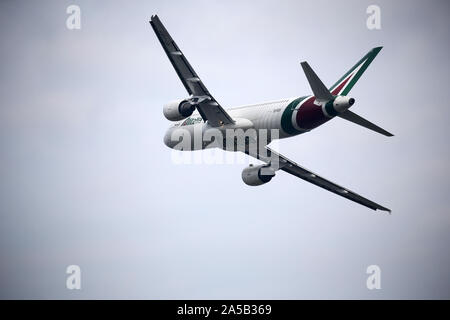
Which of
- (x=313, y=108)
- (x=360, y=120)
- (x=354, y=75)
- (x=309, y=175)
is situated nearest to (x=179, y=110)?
(x=313, y=108)

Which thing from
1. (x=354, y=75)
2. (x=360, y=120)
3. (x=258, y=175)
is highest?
(x=354, y=75)

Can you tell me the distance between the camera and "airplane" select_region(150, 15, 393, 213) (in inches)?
1890

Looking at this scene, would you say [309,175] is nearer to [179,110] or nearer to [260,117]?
[260,117]

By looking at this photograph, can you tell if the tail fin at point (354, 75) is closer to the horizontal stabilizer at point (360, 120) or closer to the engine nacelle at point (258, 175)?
the horizontal stabilizer at point (360, 120)

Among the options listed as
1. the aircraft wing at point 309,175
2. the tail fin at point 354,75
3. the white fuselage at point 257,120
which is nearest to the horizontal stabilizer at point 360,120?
the tail fin at point 354,75

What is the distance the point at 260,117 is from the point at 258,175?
6.45 metres

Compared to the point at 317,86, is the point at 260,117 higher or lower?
lower

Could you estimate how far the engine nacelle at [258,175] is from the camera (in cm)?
5591

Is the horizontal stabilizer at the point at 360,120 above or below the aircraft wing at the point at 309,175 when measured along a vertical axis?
above

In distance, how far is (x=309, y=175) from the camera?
58.0 meters

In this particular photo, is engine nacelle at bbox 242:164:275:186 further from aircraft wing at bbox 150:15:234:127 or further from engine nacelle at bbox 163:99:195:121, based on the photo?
engine nacelle at bbox 163:99:195:121

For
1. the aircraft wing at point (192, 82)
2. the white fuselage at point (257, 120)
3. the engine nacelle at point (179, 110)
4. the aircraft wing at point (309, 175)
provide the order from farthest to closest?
the aircraft wing at point (309, 175) < the engine nacelle at point (179, 110) < the white fuselage at point (257, 120) < the aircraft wing at point (192, 82)
